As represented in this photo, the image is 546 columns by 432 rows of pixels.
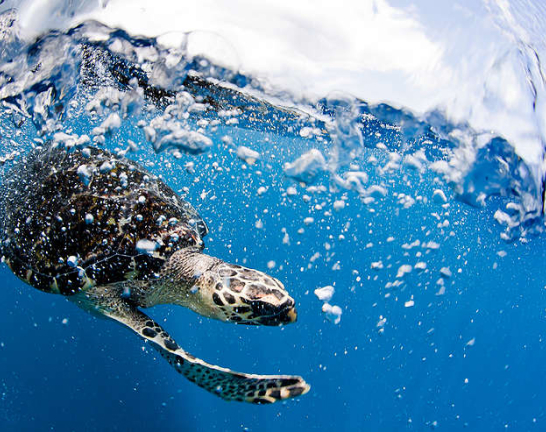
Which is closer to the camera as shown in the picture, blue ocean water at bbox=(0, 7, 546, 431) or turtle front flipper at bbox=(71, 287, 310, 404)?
turtle front flipper at bbox=(71, 287, 310, 404)

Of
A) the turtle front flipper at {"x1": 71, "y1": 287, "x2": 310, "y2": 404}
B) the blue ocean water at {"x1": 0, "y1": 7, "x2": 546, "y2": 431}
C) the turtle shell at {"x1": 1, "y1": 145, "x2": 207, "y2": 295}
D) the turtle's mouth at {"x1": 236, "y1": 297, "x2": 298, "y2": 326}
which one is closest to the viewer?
the turtle front flipper at {"x1": 71, "y1": 287, "x2": 310, "y2": 404}

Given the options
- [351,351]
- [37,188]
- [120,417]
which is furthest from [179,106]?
[351,351]

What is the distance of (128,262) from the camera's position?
9.57ft

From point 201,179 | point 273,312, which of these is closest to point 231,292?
point 273,312

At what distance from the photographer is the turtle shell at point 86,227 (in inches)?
114

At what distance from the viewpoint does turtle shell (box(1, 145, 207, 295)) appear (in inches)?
114

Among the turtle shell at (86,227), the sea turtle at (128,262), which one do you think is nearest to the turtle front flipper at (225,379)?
the sea turtle at (128,262)

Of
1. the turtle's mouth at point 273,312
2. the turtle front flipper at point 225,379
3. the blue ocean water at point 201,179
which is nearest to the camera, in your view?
the turtle front flipper at point 225,379

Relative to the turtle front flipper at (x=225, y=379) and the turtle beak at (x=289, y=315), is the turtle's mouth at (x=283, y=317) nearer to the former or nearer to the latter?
the turtle beak at (x=289, y=315)

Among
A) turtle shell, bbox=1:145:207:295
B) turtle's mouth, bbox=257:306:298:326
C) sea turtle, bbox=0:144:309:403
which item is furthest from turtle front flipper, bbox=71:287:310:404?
turtle shell, bbox=1:145:207:295

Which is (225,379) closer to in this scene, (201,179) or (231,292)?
(231,292)

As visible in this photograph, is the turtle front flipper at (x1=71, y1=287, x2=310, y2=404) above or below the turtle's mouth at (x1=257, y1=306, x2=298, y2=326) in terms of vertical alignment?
below

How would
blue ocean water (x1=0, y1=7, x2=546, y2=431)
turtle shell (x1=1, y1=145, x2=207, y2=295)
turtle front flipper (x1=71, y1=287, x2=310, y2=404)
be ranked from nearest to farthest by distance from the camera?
1. turtle front flipper (x1=71, y1=287, x2=310, y2=404)
2. turtle shell (x1=1, y1=145, x2=207, y2=295)
3. blue ocean water (x1=0, y1=7, x2=546, y2=431)

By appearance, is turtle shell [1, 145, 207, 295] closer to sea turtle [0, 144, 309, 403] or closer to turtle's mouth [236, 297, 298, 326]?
sea turtle [0, 144, 309, 403]
